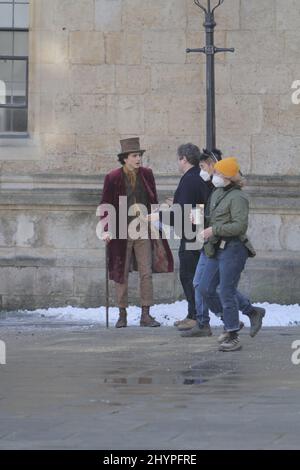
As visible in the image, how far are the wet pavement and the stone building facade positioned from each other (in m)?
2.78

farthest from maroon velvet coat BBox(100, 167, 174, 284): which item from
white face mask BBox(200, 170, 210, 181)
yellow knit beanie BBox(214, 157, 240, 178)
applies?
yellow knit beanie BBox(214, 157, 240, 178)

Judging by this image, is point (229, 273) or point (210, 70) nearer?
point (229, 273)

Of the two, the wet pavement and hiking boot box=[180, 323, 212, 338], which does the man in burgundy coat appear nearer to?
the wet pavement

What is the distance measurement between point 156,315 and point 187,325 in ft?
4.45

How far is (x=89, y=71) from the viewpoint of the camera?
16.5 m

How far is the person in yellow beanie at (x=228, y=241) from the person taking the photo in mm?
11984

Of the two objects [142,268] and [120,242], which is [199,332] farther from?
[120,242]

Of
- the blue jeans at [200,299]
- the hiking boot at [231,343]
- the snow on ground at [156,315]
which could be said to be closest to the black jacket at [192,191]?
the blue jeans at [200,299]

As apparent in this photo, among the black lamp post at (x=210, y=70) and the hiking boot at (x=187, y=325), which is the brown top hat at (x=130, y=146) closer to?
the black lamp post at (x=210, y=70)

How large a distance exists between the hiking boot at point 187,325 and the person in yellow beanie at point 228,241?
160 centimetres

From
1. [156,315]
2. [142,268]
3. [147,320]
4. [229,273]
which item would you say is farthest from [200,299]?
[156,315]

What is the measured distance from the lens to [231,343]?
12.0 metres

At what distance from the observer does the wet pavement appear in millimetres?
7340
